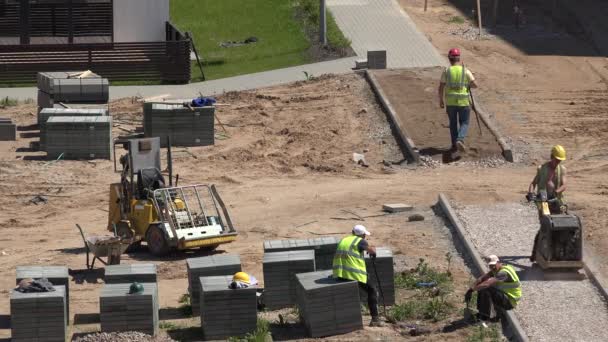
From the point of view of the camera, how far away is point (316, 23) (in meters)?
43.1

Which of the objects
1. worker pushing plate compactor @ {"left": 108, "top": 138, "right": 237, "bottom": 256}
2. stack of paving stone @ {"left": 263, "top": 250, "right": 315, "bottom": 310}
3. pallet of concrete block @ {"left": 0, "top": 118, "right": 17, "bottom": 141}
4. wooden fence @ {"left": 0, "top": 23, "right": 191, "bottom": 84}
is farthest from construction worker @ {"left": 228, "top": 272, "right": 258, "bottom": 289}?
wooden fence @ {"left": 0, "top": 23, "right": 191, "bottom": 84}

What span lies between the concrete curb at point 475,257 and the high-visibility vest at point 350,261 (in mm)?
2118

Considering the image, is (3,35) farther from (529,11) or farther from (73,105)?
(529,11)

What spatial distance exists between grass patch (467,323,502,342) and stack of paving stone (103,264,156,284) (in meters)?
4.79

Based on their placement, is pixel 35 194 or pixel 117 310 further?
pixel 35 194

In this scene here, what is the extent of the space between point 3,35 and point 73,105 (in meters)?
9.43

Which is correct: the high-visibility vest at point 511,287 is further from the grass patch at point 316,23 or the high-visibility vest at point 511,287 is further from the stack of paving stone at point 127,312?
the grass patch at point 316,23

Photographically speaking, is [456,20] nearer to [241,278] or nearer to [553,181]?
[553,181]

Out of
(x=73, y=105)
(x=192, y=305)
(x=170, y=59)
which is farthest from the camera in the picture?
(x=170, y=59)

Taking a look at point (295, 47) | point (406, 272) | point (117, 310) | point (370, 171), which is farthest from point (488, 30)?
point (117, 310)

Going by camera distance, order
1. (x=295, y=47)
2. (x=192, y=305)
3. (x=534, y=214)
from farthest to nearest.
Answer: (x=295, y=47) < (x=534, y=214) < (x=192, y=305)

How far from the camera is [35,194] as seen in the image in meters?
28.2

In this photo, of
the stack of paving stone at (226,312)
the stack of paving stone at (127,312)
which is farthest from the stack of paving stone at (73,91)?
the stack of paving stone at (226,312)

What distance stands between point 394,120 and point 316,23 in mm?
11962
